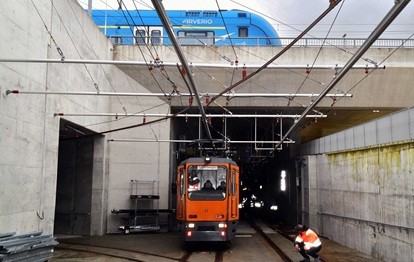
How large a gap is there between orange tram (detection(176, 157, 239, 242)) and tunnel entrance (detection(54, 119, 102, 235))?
20.6 feet

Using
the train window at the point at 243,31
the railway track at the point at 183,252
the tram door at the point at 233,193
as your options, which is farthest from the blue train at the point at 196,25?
the railway track at the point at 183,252

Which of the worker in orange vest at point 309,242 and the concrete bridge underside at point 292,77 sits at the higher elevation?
the concrete bridge underside at point 292,77

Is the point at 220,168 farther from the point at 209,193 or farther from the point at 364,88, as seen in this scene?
the point at 364,88

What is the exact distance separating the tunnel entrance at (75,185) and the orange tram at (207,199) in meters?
6.29

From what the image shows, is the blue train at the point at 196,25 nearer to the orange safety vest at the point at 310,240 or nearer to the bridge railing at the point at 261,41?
the bridge railing at the point at 261,41

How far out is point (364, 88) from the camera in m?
22.6

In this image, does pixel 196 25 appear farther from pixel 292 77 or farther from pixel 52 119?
pixel 52 119

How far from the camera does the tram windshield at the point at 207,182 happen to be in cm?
1698

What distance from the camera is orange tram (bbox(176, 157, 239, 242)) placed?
1652 cm

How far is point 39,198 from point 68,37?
Result: 6.10m

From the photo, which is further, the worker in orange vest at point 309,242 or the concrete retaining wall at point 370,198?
the concrete retaining wall at point 370,198

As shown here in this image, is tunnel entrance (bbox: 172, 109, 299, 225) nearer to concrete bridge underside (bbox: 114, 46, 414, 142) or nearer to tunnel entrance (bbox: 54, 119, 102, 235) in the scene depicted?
concrete bridge underside (bbox: 114, 46, 414, 142)

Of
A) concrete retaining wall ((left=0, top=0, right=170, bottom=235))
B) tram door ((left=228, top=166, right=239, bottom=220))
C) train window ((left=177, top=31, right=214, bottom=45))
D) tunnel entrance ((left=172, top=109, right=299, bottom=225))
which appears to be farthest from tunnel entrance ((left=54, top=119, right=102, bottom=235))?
tram door ((left=228, top=166, right=239, bottom=220))

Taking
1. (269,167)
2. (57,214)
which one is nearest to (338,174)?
(57,214)
